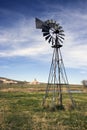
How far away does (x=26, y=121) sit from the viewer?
742 inches

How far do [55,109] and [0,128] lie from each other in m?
10.5

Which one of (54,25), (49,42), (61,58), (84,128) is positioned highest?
(54,25)

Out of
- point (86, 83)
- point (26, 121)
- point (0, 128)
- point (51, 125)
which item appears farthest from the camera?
point (86, 83)

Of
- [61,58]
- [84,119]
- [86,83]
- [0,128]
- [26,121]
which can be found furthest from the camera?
[86,83]

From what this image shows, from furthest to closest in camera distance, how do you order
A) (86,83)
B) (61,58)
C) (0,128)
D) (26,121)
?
(86,83)
(61,58)
(26,121)
(0,128)

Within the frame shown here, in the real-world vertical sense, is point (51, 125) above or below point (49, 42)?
below

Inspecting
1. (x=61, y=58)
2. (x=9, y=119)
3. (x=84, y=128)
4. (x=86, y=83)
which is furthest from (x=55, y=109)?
(x=86, y=83)

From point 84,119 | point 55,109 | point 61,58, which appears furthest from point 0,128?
point 61,58

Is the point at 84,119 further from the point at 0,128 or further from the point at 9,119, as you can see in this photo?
the point at 0,128

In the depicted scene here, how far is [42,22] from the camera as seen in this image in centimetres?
2873

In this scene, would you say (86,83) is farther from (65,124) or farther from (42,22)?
(65,124)

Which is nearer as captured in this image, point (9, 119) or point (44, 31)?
point (9, 119)

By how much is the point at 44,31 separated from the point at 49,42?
141cm

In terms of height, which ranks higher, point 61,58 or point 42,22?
point 42,22
